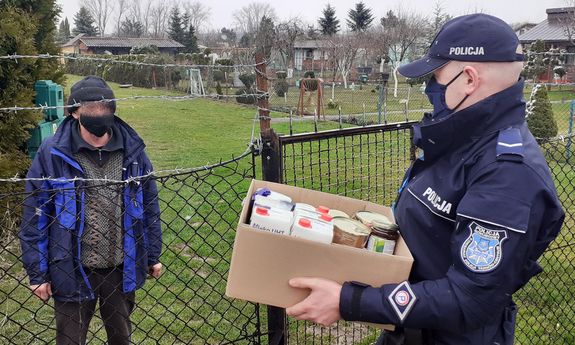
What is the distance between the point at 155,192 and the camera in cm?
299

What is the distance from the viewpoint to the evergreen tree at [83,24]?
73.0m

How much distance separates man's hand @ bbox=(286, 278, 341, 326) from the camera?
5.37ft

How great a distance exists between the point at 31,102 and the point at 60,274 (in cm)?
384

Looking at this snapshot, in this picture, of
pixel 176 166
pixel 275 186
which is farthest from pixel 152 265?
pixel 176 166

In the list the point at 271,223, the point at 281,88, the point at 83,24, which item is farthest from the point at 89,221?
the point at 83,24

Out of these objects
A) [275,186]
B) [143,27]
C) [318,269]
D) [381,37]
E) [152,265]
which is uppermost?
[143,27]

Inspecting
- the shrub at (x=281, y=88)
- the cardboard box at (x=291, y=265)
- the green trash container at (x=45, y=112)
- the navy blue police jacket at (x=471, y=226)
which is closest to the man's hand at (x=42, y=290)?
the cardboard box at (x=291, y=265)

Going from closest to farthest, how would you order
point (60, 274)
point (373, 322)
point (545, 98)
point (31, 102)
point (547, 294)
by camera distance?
point (373, 322), point (60, 274), point (547, 294), point (31, 102), point (545, 98)

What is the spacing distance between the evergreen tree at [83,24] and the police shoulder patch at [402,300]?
257 feet

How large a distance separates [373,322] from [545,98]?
40.2 feet

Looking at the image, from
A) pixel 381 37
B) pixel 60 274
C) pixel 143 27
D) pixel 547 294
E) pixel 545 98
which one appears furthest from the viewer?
pixel 143 27

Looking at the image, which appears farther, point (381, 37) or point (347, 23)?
point (347, 23)

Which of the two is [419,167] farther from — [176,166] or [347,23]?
[347,23]

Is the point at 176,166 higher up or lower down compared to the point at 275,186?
lower down
